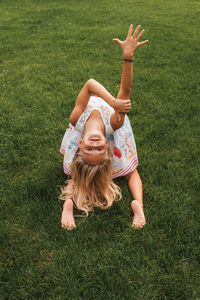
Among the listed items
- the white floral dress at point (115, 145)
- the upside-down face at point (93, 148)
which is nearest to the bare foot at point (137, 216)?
the white floral dress at point (115, 145)

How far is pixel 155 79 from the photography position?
533 centimetres

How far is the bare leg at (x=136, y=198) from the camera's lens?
272cm

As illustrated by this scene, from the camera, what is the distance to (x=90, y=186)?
2.95 metres

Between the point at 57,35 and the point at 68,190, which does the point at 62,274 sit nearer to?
the point at 68,190

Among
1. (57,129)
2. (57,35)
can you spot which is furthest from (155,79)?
(57,35)

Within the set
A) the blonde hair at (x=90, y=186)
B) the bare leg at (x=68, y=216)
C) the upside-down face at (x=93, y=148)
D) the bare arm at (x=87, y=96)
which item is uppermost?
the bare arm at (x=87, y=96)

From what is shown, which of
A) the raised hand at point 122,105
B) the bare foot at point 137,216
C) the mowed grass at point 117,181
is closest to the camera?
the mowed grass at point 117,181

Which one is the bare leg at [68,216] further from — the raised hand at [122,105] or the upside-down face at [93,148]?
the raised hand at [122,105]

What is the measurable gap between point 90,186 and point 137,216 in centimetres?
59

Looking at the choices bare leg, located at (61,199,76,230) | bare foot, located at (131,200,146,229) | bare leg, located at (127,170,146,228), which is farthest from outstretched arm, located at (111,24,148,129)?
bare leg, located at (61,199,76,230)

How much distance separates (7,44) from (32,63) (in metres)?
1.58

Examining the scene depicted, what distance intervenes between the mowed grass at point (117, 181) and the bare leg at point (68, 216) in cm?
7

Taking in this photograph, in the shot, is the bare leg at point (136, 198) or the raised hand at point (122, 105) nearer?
the raised hand at point (122, 105)

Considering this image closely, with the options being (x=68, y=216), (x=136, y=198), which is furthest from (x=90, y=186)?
(x=136, y=198)
